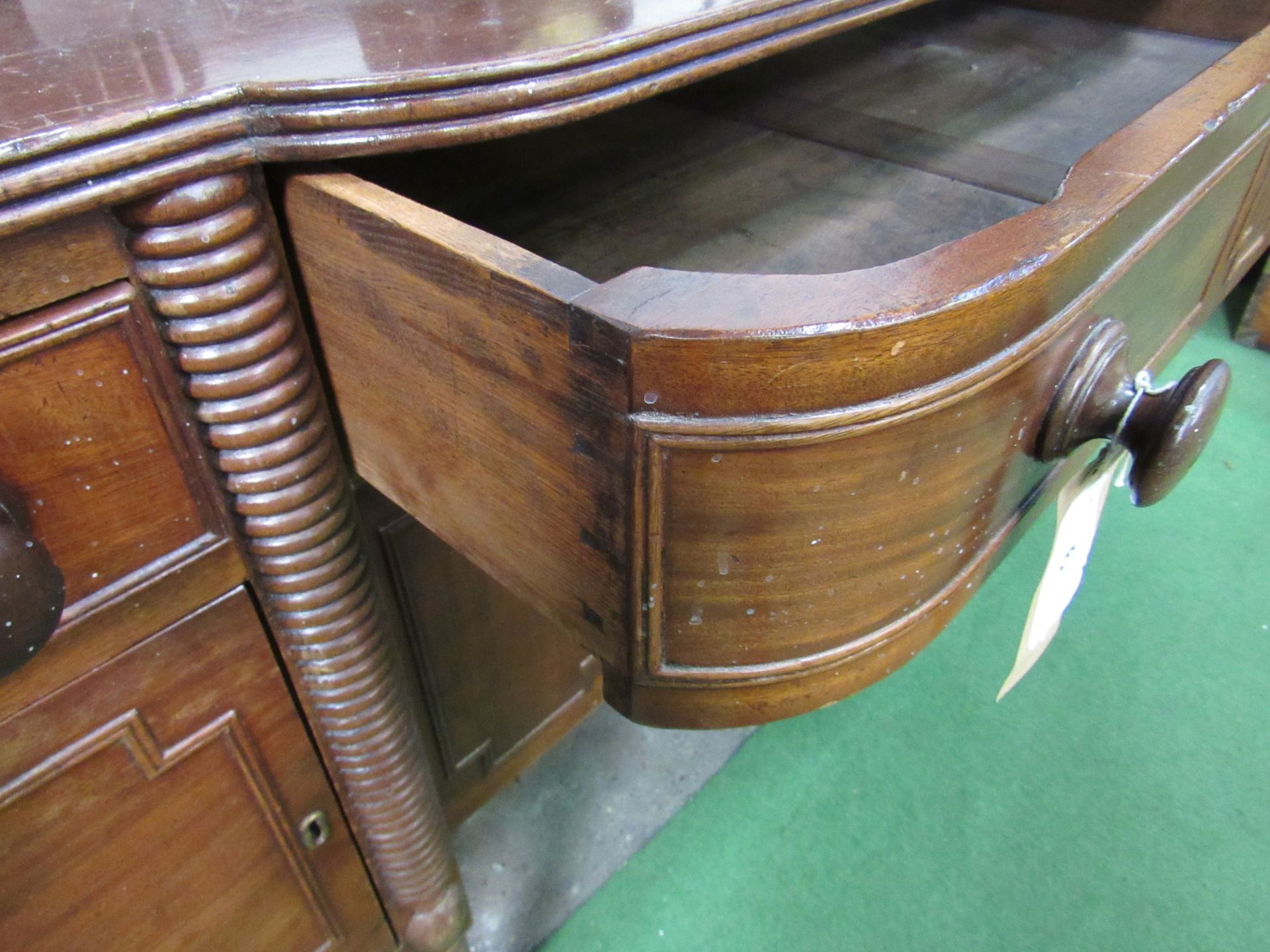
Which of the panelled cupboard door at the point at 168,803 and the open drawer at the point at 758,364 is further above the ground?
the open drawer at the point at 758,364

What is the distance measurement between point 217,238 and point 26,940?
49 centimetres

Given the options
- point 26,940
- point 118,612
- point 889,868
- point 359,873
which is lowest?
point 889,868

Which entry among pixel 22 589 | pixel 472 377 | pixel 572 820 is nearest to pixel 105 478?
pixel 22 589

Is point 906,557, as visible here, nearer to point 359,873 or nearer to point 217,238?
point 217,238

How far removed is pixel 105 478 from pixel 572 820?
82 cm

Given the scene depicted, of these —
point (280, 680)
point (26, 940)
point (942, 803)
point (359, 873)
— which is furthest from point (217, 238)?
point (942, 803)

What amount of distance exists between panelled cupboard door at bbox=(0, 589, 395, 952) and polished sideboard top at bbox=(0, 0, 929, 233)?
0.28 m

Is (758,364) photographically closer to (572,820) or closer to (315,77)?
(315,77)

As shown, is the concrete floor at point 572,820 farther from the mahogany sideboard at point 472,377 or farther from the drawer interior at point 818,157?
the drawer interior at point 818,157

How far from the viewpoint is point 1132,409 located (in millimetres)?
461

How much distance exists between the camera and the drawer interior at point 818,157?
592 mm

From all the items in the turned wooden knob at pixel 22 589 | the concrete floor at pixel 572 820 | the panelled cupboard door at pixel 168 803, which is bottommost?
the concrete floor at pixel 572 820

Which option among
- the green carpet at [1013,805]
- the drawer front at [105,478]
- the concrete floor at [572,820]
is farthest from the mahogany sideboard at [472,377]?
the green carpet at [1013,805]

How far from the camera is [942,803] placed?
112 centimetres
